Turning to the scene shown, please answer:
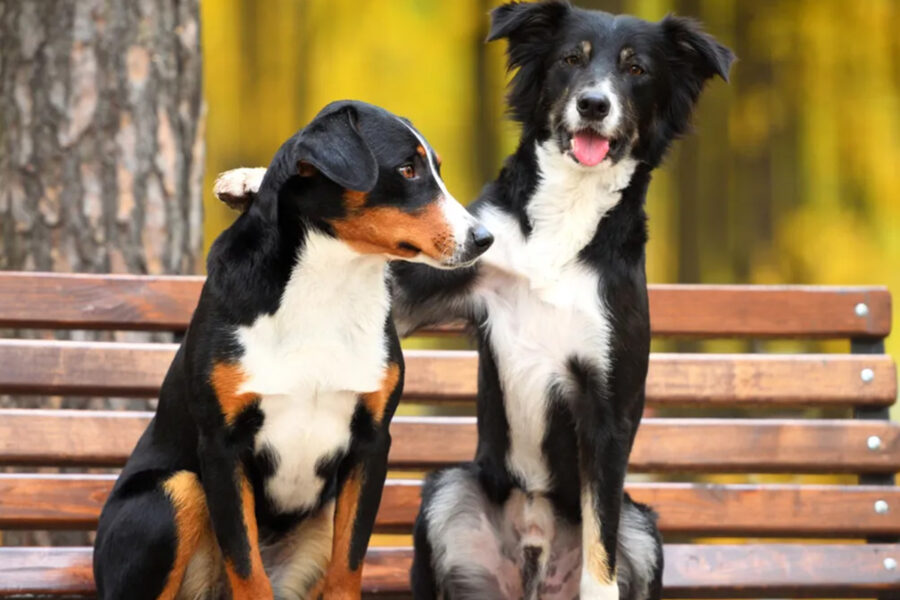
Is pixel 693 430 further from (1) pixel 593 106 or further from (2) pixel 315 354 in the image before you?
(2) pixel 315 354

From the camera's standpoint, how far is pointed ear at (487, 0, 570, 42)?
3.47m

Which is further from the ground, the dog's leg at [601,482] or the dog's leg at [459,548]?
the dog's leg at [601,482]

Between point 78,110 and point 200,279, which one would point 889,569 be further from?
point 78,110

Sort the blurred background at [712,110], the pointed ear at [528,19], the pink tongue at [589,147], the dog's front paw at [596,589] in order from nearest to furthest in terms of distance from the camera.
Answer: the dog's front paw at [596,589]
the pink tongue at [589,147]
the pointed ear at [528,19]
the blurred background at [712,110]

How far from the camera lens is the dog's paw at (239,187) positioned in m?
3.25

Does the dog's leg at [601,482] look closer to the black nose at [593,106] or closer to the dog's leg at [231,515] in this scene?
the black nose at [593,106]

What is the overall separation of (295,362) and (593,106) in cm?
93

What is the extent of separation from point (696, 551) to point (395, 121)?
1.55 meters

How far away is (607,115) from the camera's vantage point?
328 cm

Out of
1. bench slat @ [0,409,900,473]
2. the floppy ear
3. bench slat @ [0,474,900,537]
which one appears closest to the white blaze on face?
the floppy ear

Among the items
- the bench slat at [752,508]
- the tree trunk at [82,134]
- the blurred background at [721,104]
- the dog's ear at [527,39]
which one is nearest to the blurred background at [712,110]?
the blurred background at [721,104]

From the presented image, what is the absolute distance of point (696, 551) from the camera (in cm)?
383

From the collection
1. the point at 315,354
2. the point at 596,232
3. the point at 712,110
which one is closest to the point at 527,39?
the point at 596,232

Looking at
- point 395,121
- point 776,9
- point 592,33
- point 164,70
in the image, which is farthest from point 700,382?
point 776,9
